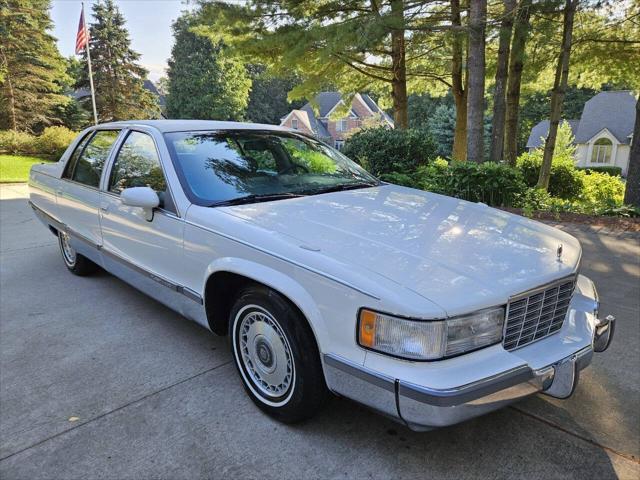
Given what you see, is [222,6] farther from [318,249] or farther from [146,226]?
[318,249]

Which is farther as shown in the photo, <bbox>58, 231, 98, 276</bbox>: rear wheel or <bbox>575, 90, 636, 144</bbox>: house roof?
<bbox>575, 90, 636, 144</bbox>: house roof

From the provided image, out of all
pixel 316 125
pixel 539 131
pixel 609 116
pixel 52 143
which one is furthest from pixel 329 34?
pixel 316 125

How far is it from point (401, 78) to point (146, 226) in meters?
11.9

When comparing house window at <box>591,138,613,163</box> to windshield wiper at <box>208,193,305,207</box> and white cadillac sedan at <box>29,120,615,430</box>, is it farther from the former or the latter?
windshield wiper at <box>208,193,305,207</box>

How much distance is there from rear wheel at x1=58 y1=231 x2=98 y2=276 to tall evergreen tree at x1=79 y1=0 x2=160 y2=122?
96.2 ft

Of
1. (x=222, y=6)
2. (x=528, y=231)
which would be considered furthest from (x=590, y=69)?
(x=528, y=231)

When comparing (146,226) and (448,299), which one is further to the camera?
(146,226)

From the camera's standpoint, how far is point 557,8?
8516 mm

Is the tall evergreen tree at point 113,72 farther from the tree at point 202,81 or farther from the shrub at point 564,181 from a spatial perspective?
the shrub at point 564,181

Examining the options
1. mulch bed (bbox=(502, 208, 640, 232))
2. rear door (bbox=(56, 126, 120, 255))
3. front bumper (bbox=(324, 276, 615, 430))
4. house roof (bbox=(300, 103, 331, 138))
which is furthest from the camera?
house roof (bbox=(300, 103, 331, 138))

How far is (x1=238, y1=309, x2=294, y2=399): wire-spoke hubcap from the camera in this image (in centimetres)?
242

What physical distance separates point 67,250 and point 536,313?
469cm

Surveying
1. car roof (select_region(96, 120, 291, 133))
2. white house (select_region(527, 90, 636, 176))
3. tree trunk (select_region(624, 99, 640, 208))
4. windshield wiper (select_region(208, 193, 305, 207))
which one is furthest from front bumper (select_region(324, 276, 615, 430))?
white house (select_region(527, 90, 636, 176))

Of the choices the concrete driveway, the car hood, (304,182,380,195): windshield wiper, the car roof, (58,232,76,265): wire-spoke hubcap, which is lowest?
the concrete driveway
